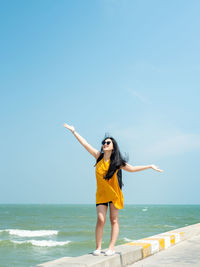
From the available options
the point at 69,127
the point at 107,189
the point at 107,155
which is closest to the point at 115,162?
the point at 107,155

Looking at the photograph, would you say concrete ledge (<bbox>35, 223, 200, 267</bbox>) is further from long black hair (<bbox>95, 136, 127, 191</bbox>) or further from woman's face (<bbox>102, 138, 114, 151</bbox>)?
woman's face (<bbox>102, 138, 114, 151</bbox>)

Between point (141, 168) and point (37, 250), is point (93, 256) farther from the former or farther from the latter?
point (37, 250)

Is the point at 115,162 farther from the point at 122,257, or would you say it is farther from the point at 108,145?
the point at 122,257

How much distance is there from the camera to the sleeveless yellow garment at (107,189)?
4.64 m

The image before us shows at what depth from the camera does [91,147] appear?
497 centimetres

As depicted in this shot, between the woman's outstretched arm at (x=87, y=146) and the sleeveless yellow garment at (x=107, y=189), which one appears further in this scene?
the woman's outstretched arm at (x=87, y=146)

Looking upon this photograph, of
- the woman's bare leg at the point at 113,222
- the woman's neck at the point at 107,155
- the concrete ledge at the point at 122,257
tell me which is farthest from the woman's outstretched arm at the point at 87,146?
the concrete ledge at the point at 122,257

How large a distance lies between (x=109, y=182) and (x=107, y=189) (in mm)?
110

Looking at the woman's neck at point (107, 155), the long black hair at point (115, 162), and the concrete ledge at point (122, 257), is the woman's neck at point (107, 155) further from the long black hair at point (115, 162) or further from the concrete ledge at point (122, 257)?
the concrete ledge at point (122, 257)

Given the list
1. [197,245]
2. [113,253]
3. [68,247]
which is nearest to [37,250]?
[68,247]

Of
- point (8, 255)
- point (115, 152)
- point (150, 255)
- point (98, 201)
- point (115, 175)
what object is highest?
point (115, 152)

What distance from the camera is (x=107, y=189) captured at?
4641mm

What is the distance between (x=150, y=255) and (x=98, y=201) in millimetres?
1765

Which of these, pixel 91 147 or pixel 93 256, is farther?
pixel 91 147
